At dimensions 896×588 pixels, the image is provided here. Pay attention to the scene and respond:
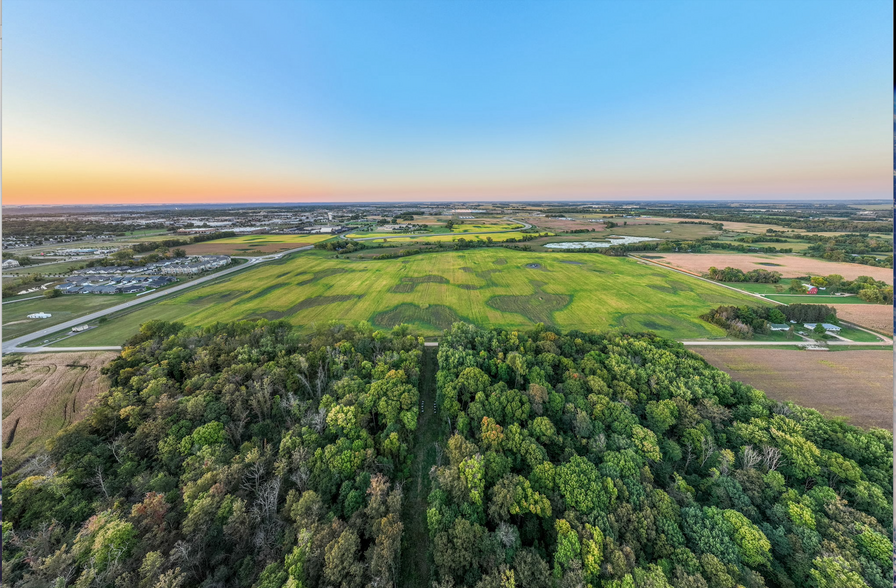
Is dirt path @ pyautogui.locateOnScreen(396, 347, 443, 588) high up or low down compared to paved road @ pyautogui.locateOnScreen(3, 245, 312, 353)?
down

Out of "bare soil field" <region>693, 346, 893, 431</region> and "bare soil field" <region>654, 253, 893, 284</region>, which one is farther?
"bare soil field" <region>654, 253, 893, 284</region>

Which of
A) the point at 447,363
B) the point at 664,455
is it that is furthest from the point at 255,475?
the point at 664,455

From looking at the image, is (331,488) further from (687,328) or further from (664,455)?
(687,328)

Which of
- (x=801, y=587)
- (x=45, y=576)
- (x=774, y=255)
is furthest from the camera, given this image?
(x=774, y=255)


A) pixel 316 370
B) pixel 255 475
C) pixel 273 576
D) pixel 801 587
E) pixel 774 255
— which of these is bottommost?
pixel 801 587

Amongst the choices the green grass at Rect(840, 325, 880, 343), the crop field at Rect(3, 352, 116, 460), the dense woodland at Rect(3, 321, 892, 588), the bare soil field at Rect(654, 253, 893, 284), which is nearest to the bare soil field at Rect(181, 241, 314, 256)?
the crop field at Rect(3, 352, 116, 460)

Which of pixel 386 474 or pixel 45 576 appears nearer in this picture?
pixel 45 576

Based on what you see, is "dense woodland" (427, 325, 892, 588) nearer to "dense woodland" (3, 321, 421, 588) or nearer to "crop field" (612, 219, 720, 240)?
"dense woodland" (3, 321, 421, 588)

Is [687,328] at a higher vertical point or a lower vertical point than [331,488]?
higher
